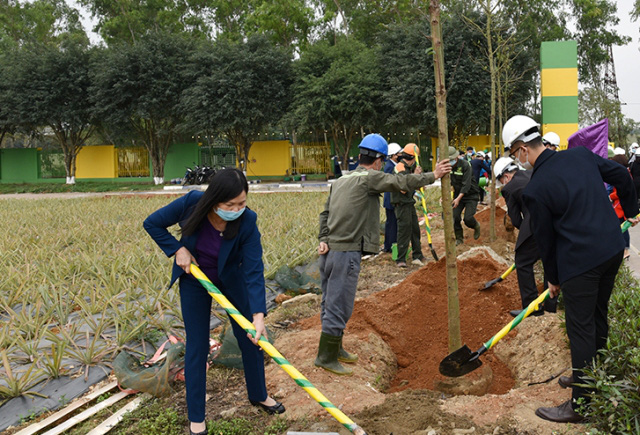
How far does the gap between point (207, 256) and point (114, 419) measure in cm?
126

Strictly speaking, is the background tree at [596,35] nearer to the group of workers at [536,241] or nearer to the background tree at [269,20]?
the background tree at [269,20]

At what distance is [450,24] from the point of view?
2698 cm

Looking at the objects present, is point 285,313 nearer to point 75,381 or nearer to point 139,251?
point 75,381

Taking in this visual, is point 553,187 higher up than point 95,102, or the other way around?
point 95,102

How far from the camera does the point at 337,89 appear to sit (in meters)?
28.7

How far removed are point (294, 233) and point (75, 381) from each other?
615 centimetres

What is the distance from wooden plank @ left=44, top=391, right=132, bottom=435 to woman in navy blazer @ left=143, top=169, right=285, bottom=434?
2.76 ft

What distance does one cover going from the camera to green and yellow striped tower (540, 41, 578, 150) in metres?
27.4

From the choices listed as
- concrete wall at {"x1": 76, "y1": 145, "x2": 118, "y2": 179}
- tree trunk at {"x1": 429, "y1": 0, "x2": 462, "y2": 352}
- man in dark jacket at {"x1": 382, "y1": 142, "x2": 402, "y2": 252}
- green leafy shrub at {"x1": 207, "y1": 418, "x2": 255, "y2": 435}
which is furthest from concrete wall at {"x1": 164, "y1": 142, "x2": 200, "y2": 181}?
green leafy shrub at {"x1": 207, "y1": 418, "x2": 255, "y2": 435}

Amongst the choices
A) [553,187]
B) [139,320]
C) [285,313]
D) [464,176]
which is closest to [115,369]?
[139,320]

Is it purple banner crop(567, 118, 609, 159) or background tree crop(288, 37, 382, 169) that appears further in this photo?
background tree crop(288, 37, 382, 169)

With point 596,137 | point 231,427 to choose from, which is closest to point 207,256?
point 231,427

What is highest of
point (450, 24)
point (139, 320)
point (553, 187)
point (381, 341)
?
point (450, 24)

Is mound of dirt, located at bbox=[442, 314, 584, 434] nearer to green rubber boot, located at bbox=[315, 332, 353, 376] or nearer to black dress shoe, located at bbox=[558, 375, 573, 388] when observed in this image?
black dress shoe, located at bbox=[558, 375, 573, 388]
